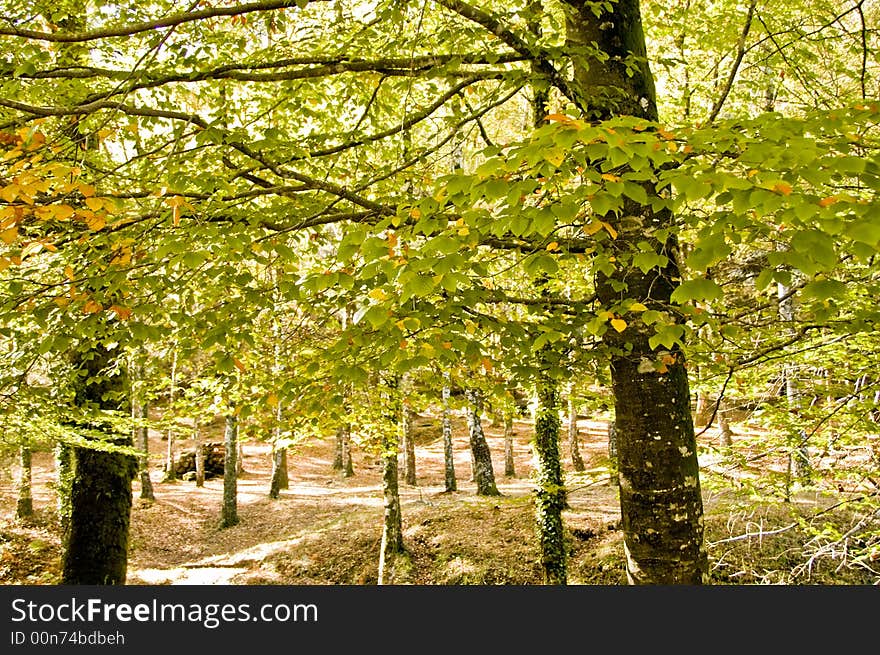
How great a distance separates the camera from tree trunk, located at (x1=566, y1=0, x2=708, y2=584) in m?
3.48

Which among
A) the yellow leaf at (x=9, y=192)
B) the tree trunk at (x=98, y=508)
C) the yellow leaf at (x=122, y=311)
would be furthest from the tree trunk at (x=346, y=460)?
the yellow leaf at (x=9, y=192)

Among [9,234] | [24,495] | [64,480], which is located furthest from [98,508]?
[24,495]

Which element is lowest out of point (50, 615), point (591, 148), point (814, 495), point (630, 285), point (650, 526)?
point (814, 495)

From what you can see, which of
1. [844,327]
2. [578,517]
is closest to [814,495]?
[578,517]

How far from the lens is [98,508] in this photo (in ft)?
23.2

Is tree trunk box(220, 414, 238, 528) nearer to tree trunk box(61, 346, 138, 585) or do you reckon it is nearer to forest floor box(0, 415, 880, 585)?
forest floor box(0, 415, 880, 585)

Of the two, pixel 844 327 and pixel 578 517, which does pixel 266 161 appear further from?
pixel 578 517

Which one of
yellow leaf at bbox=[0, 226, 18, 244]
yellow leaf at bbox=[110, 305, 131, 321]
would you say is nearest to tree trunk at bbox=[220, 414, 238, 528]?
yellow leaf at bbox=[110, 305, 131, 321]

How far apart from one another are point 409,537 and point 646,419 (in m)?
10.4

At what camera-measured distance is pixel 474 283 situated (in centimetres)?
405

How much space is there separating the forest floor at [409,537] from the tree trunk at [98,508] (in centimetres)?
432

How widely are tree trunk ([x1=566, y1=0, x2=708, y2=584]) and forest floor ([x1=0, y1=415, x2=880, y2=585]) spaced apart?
5.67 ft

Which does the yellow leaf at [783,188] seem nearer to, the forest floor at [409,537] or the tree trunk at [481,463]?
the forest floor at [409,537]

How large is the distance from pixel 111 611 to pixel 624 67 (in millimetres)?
5325
